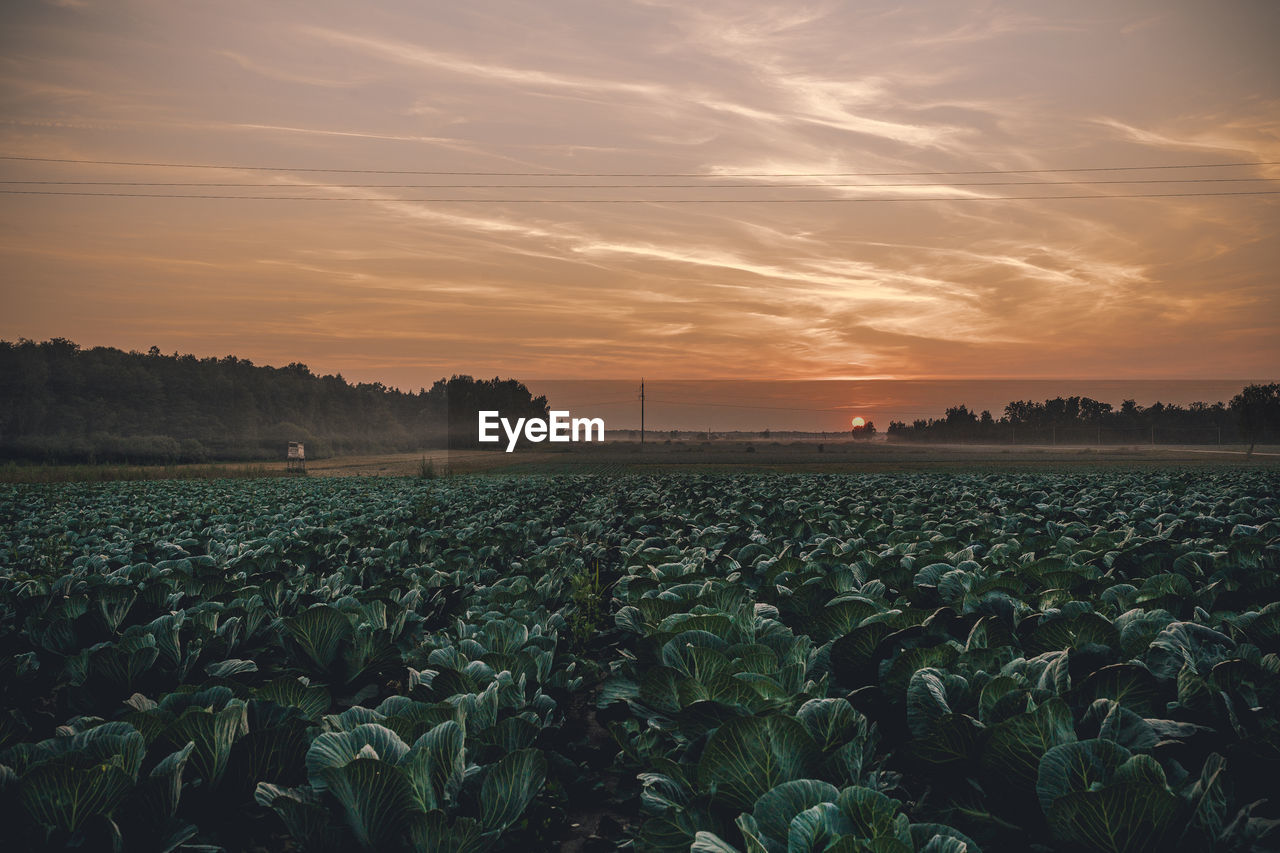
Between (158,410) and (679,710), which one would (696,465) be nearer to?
(679,710)

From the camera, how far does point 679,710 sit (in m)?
2.88

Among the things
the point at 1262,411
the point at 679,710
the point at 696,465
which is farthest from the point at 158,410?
the point at 1262,411

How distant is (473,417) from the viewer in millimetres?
173500

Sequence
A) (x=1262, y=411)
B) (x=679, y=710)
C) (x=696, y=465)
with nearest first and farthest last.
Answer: (x=679, y=710) < (x=696, y=465) < (x=1262, y=411)

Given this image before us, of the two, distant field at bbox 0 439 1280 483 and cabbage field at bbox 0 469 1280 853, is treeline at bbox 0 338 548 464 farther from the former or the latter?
cabbage field at bbox 0 469 1280 853

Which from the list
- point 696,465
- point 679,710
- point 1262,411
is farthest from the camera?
point 1262,411

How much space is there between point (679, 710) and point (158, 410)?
121978 mm

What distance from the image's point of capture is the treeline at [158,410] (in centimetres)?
8606

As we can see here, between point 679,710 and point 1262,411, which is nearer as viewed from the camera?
point 679,710

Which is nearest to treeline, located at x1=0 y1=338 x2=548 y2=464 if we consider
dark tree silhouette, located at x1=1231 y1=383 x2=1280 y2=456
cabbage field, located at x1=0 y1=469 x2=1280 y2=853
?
cabbage field, located at x1=0 y1=469 x2=1280 y2=853

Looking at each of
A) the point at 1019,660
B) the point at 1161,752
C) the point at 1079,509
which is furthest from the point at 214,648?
the point at 1079,509

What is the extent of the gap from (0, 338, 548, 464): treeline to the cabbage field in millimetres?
92272

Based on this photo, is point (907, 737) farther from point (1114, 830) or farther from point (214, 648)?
point (214, 648)

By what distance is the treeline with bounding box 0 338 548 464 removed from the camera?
86.1 metres
